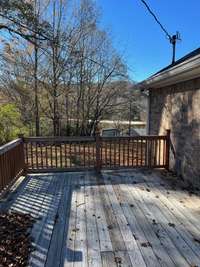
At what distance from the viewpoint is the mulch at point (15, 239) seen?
233cm

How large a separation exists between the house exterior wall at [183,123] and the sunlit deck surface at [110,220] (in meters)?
0.55

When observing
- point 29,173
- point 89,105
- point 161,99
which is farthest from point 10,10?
point 89,105

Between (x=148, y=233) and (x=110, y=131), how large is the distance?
377 inches

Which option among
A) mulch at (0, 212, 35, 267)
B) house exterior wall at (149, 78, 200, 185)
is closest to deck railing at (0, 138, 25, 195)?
mulch at (0, 212, 35, 267)

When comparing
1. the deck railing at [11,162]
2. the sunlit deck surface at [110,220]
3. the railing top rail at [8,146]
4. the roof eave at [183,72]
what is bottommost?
the sunlit deck surface at [110,220]

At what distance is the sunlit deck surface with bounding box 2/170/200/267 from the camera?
95.0 inches

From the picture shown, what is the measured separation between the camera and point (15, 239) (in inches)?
106

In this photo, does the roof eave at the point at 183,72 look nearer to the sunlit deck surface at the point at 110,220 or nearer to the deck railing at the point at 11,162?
the sunlit deck surface at the point at 110,220

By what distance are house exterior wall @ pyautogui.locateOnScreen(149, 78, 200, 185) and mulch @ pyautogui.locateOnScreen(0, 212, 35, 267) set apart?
10.2 feet

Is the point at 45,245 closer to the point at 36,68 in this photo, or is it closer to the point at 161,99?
the point at 161,99

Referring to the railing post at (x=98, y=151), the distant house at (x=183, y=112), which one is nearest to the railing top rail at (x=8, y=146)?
the railing post at (x=98, y=151)

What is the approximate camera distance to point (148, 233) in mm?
2871

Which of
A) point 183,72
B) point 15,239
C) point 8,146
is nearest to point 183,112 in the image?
point 183,72

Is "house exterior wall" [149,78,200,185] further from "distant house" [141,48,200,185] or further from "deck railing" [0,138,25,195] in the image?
"deck railing" [0,138,25,195]
